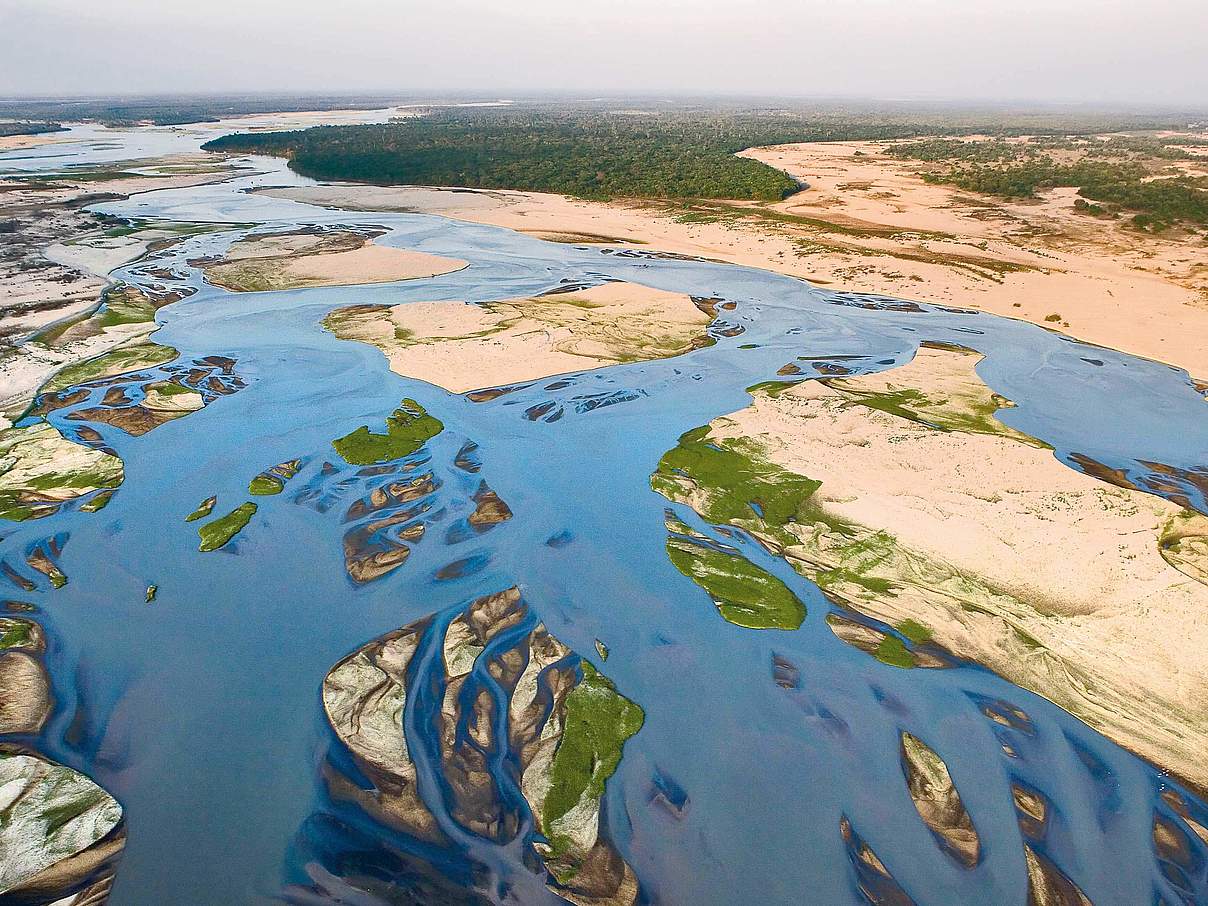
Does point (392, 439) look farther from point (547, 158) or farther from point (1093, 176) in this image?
point (547, 158)

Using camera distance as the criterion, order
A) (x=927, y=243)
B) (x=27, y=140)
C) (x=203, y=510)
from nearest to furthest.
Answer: (x=203, y=510), (x=927, y=243), (x=27, y=140)

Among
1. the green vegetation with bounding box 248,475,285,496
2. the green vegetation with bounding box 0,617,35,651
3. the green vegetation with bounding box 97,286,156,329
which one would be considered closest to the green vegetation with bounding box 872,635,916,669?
the green vegetation with bounding box 248,475,285,496

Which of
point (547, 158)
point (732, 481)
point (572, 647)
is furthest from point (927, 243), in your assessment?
point (547, 158)

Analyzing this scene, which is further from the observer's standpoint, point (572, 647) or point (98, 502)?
point (98, 502)

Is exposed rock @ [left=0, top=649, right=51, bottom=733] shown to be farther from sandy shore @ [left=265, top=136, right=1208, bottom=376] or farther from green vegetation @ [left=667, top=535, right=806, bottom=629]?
sandy shore @ [left=265, top=136, right=1208, bottom=376]

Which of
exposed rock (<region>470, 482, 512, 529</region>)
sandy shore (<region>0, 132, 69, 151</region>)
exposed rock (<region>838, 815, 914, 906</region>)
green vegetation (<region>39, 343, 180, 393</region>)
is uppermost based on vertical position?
sandy shore (<region>0, 132, 69, 151</region>)

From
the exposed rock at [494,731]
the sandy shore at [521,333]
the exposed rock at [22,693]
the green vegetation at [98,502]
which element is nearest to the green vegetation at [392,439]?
the sandy shore at [521,333]
